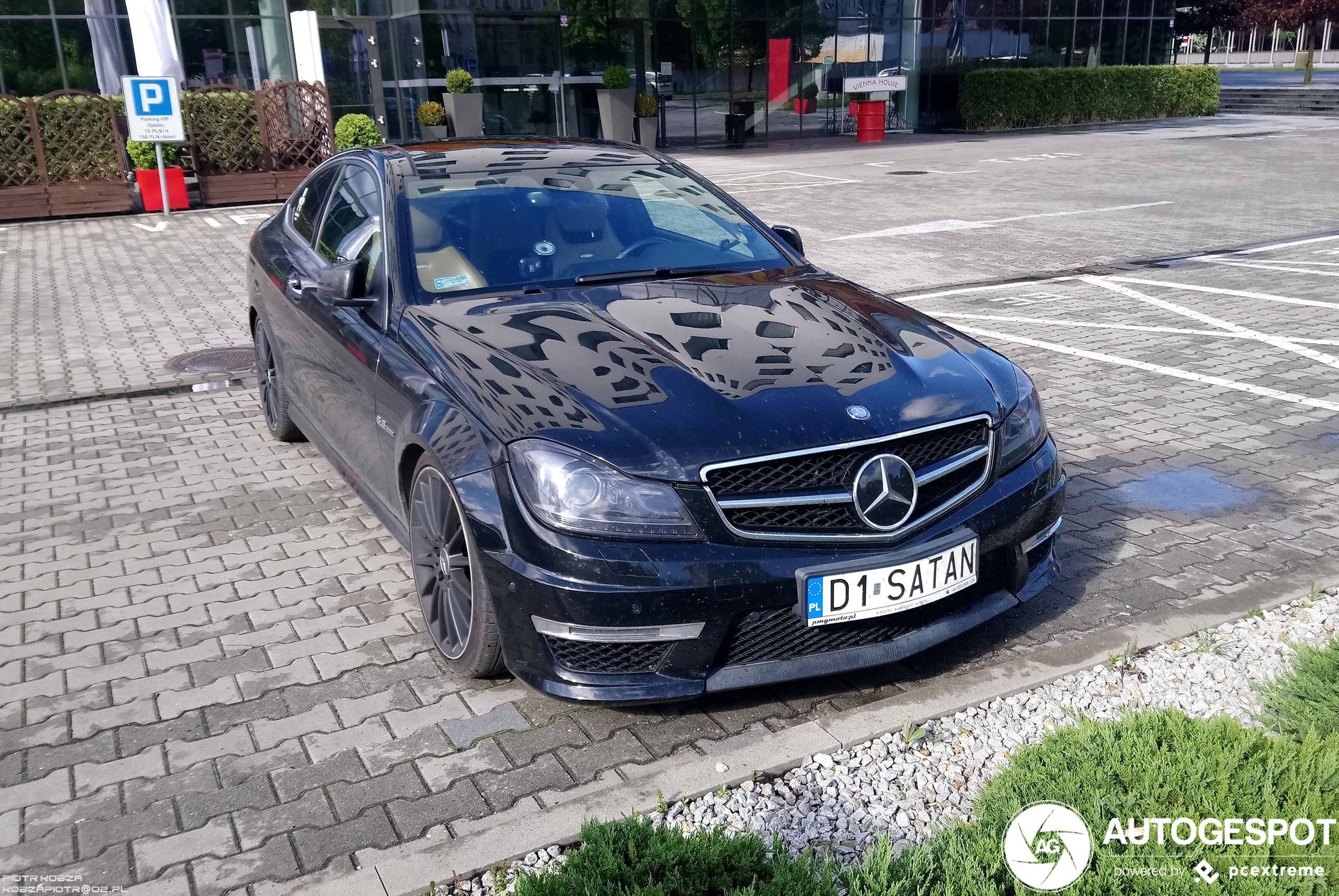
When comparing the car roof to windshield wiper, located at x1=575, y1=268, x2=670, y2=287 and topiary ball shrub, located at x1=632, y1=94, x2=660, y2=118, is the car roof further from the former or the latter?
topiary ball shrub, located at x1=632, y1=94, x2=660, y2=118

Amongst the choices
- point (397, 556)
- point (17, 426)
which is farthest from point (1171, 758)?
point (17, 426)

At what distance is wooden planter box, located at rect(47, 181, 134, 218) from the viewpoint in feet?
54.3

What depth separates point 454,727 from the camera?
350 cm

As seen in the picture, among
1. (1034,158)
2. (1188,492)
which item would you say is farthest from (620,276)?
(1034,158)

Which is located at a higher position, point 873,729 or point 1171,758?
point 1171,758

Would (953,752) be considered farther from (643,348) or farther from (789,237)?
(789,237)

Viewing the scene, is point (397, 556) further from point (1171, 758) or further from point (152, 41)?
point (152, 41)

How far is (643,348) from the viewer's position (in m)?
3.72

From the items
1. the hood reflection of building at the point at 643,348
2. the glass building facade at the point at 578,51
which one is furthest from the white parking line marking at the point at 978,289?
the glass building facade at the point at 578,51

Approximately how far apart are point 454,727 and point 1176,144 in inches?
1020

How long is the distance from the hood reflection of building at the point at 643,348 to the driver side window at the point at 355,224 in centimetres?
59

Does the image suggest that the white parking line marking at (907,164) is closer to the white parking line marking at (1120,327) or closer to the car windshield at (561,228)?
the white parking line marking at (1120,327)

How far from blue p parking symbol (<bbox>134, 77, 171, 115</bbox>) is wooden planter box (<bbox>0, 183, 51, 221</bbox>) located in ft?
7.11

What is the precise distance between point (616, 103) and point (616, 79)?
55cm
